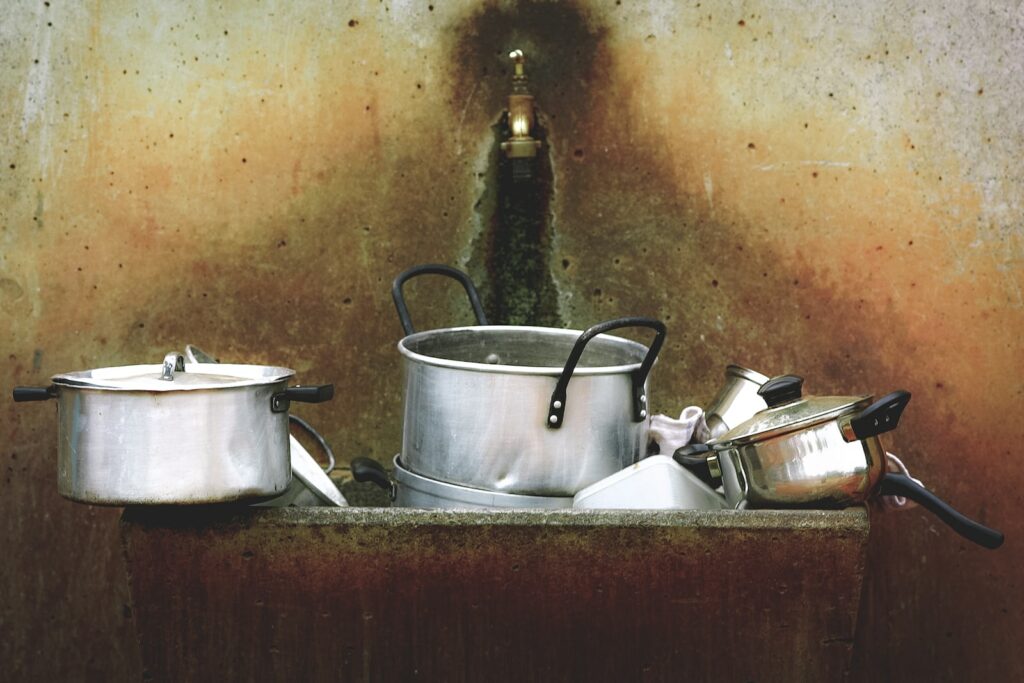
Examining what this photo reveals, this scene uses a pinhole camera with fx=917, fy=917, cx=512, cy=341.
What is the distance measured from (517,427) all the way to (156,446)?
74 centimetres

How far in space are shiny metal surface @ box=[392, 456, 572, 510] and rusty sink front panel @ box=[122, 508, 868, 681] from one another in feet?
0.67

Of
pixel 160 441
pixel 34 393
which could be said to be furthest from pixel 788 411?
pixel 34 393

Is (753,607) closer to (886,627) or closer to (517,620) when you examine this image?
(517,620)

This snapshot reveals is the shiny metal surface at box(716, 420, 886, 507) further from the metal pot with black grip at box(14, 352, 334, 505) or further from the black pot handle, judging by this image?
the metal pot with black grip at box(14, 352, 334, 505)

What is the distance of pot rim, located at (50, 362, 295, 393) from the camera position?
1.77m

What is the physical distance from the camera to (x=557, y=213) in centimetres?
278

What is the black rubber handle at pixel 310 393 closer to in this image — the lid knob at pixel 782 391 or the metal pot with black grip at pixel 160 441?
the metal pot with black grip at pixel 160 441

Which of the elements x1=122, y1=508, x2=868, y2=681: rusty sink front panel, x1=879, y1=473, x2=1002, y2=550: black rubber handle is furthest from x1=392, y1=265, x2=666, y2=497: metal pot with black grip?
x1=879, y1=473, x2=1002, y2=550: black rubber handle

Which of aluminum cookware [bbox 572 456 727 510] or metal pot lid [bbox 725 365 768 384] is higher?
metal pot lid [bbox 725 365 768 384]

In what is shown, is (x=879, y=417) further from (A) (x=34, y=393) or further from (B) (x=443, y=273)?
(A) (x=34, y=393)

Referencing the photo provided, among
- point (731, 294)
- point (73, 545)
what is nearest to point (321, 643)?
point (73, 545)

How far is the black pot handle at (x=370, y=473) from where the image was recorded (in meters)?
2.22

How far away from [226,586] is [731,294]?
1.65m

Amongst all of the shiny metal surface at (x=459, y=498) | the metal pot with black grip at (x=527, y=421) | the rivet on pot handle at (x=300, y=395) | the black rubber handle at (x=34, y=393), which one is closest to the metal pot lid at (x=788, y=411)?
the metal pot with black grip at (x=527, y=421)
